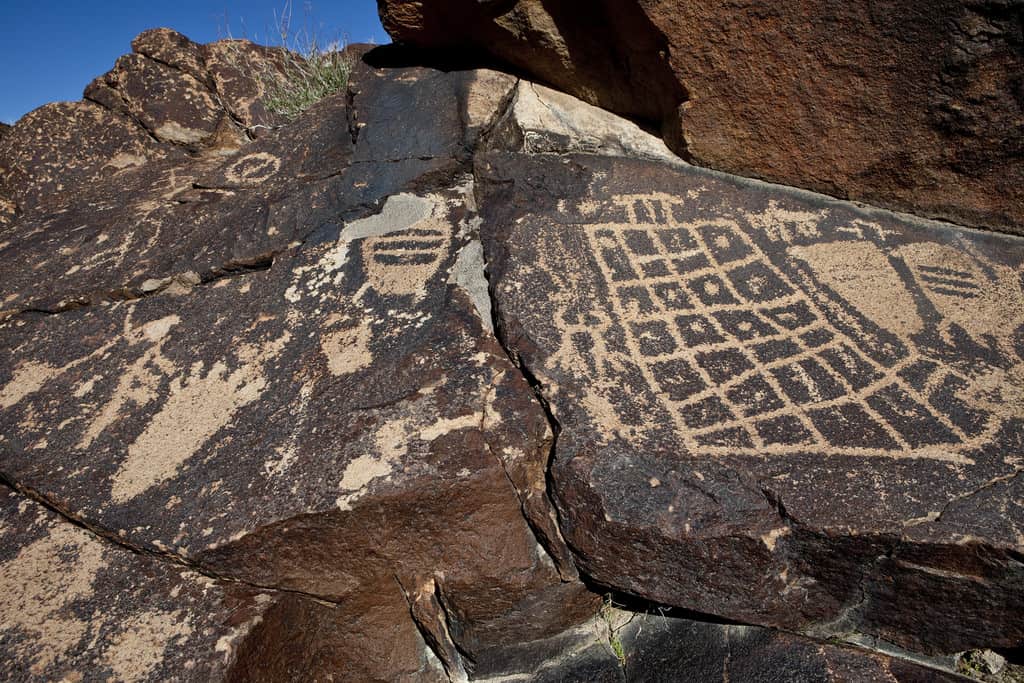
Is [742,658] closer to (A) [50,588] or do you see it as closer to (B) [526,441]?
(B) [526,441]

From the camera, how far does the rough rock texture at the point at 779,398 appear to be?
1.28 meters

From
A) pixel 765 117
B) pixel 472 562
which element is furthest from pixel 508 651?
pixel 765 117

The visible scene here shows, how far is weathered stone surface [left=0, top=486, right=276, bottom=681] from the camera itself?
4.22 ft

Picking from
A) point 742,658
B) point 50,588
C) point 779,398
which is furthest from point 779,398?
point 50,588

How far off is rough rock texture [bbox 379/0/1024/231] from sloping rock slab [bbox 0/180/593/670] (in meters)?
0.90

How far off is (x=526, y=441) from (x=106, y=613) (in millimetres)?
898

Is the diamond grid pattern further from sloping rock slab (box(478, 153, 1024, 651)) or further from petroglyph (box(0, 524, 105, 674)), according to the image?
petroglyph (box(0, 524, 105, 674))

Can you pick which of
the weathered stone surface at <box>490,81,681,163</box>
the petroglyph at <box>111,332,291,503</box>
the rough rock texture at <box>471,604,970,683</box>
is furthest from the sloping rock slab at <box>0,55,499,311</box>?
the rough rock texture at <box>471,604,970,683</box>

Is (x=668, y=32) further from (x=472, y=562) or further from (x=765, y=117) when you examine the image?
(x=472, y=562)

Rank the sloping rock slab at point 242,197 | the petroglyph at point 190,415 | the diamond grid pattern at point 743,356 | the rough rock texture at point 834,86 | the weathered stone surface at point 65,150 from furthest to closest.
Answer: the weathered stone surface at point 65,150
the sloping rock slab at point 242,197
the rough rock texture at point 834,86
the petroglyph at point 190,415
the diamond grid pattern at point 743,356

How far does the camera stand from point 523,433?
58.9 inches

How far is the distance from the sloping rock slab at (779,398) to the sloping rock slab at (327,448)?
0.14 metres

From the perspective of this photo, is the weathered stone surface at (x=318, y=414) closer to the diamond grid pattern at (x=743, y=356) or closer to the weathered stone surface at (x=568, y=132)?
the weathered stone surface at (x=568, y=132)

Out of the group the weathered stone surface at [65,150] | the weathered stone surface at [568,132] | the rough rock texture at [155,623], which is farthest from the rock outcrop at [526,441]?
the weathered stone surface at [65,150]
